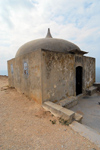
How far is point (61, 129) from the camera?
9.39 ft

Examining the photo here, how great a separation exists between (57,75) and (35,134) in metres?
3.08

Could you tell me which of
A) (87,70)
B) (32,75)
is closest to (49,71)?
(32,75)

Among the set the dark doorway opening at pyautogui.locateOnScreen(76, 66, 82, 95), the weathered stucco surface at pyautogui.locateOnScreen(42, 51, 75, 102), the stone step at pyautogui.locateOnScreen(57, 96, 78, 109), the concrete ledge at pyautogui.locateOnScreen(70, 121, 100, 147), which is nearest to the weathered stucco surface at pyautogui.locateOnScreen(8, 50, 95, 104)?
the weathered stucco surface at pyautogui.locateOnScreen(42, 51, 75, 102)

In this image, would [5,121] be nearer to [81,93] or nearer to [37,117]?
[37,117]

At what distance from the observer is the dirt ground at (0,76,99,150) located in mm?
2168

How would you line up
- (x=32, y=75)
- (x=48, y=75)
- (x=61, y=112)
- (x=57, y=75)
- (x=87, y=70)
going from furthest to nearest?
(x=87, y=70)
(x=57, y=75)
(x=32, y=75)
(x=48, y=75)
(x=61, y=112)

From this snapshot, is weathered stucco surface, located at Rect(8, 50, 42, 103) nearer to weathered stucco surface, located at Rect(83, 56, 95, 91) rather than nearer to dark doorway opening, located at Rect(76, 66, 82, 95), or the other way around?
dark doorway opening, located at Rect(76, 66, 82, 95)

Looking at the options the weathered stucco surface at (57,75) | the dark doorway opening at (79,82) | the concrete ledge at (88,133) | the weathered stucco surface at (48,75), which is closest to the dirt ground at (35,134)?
the concrete ledge at (88,133)

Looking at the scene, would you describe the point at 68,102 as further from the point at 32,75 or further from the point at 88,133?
the point at 32,75

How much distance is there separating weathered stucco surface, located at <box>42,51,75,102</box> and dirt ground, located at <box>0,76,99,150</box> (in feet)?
4.08

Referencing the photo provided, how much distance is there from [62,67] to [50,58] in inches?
43.8

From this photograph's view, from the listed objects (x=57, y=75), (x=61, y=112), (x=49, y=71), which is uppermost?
(x=49, y=71)

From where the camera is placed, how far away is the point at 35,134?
2566mm

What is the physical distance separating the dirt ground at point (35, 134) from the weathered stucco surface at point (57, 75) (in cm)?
124
